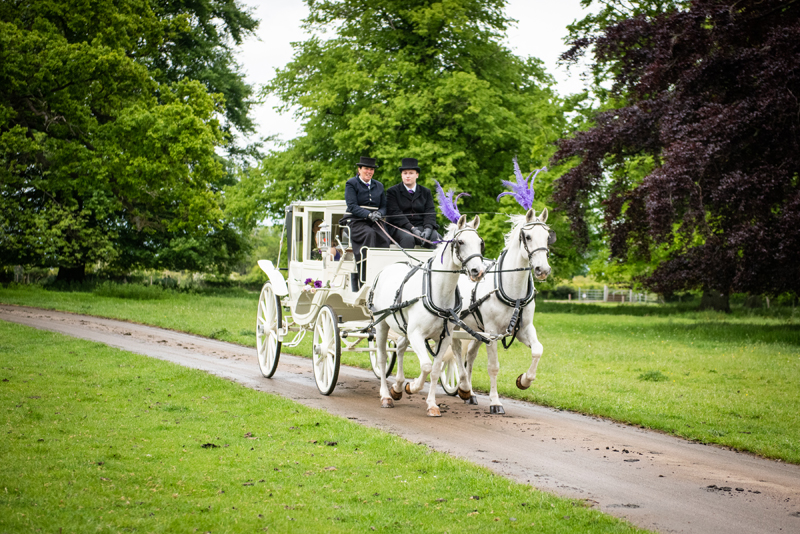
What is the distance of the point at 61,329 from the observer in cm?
1744

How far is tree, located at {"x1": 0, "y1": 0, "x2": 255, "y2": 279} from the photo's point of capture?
26641 mm

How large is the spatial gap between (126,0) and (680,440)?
91.7ft

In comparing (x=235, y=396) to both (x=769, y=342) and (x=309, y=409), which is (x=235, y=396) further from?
(x=769, y=342)

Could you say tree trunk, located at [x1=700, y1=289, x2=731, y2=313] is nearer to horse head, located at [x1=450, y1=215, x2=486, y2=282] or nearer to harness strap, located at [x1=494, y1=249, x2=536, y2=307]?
harness strap, located at [x1=494, y1=249, x2=536, y2=307]

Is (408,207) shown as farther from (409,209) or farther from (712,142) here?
(712,142)

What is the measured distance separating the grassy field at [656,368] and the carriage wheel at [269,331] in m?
2.35

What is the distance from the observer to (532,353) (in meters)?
8.20

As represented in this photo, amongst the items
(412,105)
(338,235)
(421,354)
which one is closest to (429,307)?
(421,354)

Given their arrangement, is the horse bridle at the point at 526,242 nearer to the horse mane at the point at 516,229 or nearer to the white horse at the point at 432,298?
the horse mane at the point at 516,229

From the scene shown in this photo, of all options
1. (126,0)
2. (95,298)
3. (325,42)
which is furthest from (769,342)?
(126,0)

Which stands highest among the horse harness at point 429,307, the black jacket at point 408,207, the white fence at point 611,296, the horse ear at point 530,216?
the black jacket at point 408,207

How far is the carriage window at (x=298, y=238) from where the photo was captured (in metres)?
12.3

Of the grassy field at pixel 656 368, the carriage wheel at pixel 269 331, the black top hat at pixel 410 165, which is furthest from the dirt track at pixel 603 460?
the black top hat at pixel 410 165

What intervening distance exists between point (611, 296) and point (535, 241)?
61543 millimetres
